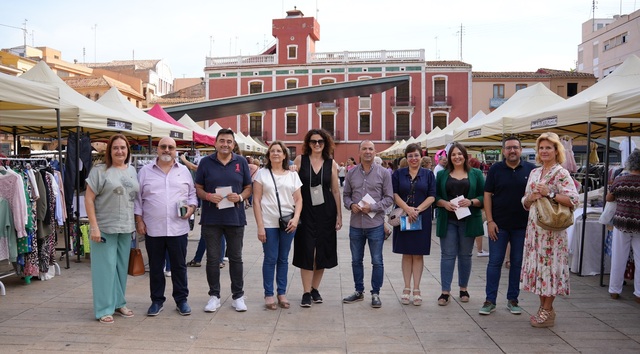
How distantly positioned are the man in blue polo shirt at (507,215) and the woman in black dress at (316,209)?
150cm

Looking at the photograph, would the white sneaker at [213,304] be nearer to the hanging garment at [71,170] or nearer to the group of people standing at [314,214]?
the group of people standing at [314,214]

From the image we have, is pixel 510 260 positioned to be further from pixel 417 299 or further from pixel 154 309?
pixel 154 309

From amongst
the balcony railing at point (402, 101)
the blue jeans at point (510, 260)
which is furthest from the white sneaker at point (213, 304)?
the balcony railing at point (402, 101)

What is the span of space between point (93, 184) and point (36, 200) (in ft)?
5.62

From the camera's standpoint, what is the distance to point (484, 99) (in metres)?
43.3

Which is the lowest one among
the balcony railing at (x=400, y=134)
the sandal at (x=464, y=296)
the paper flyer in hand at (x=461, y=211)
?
the sandal at (x=464, y=296)

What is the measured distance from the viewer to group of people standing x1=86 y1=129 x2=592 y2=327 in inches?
185

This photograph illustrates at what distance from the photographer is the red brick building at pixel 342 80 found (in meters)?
42.8

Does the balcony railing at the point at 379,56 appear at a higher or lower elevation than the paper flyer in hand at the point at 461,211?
higher

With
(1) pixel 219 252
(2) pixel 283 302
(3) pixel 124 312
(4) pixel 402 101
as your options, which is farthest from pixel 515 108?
(4) pixel 402 101

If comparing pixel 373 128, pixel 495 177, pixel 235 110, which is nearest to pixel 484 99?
pixel 373 128

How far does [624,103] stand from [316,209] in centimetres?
339

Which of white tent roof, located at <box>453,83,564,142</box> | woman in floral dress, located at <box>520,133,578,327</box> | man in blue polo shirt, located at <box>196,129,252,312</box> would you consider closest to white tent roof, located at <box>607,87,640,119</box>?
woman in floral dress, located at <box>520,133,578,327</box>

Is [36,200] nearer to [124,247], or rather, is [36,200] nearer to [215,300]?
[124,247]
